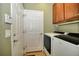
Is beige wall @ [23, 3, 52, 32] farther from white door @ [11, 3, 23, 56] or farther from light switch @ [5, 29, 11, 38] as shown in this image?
light switch @ [5, 29, 11, 38]

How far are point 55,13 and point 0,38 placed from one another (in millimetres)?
662

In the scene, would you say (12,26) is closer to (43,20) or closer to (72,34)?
(43,20)

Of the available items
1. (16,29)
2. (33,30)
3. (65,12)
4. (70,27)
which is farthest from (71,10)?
(16,29)

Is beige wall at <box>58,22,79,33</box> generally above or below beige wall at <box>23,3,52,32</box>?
below

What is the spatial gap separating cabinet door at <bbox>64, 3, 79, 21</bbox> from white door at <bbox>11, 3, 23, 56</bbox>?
1.81 feet

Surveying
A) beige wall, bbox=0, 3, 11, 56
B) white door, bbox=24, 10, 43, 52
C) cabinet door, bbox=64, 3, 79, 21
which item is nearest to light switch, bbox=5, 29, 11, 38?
beige wall, bbox=0, 3, 11, 56

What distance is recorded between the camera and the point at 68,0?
53.8 inches

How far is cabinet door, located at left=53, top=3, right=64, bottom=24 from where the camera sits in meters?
1.38

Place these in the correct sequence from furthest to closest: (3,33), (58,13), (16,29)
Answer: (16,29) → (58,13) → (3,33)

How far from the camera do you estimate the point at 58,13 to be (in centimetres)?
145

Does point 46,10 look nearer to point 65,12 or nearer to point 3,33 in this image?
point 65,12

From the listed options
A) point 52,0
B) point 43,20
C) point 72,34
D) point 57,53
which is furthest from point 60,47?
point 52,0

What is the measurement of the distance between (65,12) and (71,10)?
0.08m

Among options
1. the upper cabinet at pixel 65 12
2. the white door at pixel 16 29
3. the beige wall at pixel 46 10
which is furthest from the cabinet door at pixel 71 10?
the white door at pixel 16 29
